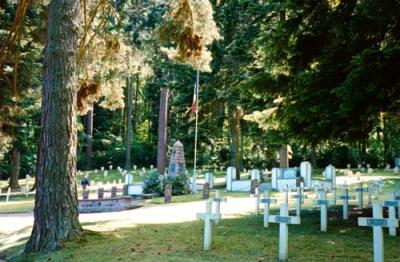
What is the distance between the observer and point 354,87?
25.4 feet

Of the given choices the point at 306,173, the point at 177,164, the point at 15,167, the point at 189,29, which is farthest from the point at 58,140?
the point at 15,167

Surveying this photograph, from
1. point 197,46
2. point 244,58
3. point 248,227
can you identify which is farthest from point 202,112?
point 248,227

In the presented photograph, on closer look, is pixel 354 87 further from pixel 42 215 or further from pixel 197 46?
pixel 42 215

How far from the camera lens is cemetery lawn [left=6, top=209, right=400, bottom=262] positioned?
6898 mm

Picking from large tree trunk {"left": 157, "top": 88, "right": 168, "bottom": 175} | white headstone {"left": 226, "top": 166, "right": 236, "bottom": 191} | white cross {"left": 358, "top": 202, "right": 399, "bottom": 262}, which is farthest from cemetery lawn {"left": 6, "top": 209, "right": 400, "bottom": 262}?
large tree trunk {"left": 157, "top": 88, "right": 168, "bottom": 175}

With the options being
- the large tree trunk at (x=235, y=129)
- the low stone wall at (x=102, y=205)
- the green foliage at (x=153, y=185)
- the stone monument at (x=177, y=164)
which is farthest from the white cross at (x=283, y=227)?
the large tree trunk at (x=235, y=129)

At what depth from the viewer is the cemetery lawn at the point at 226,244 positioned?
6.90 metres

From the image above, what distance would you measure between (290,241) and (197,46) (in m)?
5.76

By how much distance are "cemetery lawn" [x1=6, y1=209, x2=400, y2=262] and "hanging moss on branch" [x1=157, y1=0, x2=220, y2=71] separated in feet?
14.3

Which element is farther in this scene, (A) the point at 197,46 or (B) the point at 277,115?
(A) the point at 197,46

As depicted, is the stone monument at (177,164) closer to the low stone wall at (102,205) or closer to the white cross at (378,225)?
the low stone wall at (102,205)

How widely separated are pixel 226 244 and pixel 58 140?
12.4 ft

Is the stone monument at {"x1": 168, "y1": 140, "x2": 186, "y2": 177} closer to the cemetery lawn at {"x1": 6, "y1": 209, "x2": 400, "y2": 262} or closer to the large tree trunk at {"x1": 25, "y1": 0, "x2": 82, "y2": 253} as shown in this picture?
the cemetery lawn at {"x1": 6, "y1": 209, "x2": 400, "y2": 262}

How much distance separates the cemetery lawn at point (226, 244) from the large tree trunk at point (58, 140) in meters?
0.41
